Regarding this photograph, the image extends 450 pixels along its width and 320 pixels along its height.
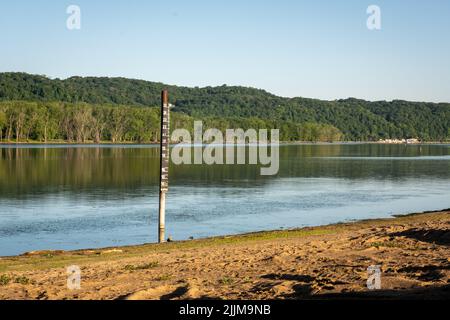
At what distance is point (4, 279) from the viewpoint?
17609 millimetres

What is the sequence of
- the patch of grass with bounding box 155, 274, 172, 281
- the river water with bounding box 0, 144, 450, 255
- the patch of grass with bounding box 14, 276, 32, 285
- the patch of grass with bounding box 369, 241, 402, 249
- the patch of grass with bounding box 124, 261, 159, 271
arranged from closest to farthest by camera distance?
the patch of grass with bounding box 155, 274, 172, 281 → the patch of grass with bounding box 14, 276, 32, 285 → the patch of grass with bounding box 124, 261, 159, 271 → the patch of grass with bounding box 369, 241, 402, 249 → the river water with bounding box 0, 144, 450, 255

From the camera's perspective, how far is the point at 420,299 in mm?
12633

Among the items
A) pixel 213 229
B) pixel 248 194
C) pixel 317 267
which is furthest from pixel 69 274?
pixel 248 194

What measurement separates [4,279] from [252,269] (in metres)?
6.95

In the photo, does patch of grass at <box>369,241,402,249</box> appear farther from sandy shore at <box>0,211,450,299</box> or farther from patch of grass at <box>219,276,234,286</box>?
patch of grass at <box>219,276,234,286</box>

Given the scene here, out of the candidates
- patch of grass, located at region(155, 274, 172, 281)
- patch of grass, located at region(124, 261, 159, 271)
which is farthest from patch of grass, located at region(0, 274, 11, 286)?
patch of grass, located at region(155, 274, 172, 281)

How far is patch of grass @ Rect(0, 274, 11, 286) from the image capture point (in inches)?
675

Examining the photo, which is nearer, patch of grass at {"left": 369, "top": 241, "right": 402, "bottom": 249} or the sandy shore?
the sandy shore

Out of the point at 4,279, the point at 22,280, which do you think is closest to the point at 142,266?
the point at 22,280

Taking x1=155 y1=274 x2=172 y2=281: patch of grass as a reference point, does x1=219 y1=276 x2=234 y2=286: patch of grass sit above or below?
above

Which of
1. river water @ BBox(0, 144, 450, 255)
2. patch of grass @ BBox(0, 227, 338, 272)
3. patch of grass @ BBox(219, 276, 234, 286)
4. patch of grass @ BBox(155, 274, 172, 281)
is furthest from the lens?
river water @ BBox(0, 144, 450, 255)

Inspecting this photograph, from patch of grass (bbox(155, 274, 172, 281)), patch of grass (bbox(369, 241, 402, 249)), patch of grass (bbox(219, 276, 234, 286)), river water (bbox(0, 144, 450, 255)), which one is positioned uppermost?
patch of grass (bbox(369, 241, 402, 249))
